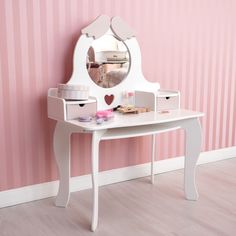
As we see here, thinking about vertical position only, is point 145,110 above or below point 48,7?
below

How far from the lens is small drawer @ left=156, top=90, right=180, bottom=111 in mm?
2379

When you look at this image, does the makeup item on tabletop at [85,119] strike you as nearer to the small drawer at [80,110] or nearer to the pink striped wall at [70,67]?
the small drawer at [80,110]

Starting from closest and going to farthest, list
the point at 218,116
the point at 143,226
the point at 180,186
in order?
1. the point at 143,226
2. the point at 180,186
3. the point at 218,116

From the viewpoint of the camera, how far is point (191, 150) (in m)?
2.35

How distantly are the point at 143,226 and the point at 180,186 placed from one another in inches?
27.7

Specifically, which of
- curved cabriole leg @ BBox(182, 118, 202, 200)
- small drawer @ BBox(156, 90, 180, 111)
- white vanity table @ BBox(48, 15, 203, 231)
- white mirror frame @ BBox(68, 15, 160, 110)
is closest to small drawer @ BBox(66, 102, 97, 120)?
white vanity table @ BBox(48, 15, 203, 231)

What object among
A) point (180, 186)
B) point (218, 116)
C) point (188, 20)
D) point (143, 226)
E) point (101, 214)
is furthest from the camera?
point (218, 116)

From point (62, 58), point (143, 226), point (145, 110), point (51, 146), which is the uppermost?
point (62, 58)

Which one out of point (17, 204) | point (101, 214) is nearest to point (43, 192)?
point (17, 204)

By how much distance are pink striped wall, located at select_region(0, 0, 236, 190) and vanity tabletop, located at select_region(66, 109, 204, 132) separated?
1.38ft

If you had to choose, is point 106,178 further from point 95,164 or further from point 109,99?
point 95,164

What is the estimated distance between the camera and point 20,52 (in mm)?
2195

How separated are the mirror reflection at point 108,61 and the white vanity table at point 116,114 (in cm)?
3

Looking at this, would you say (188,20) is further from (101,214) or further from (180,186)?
(101,214)
